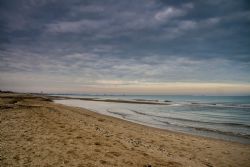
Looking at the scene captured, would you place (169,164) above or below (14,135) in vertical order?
below

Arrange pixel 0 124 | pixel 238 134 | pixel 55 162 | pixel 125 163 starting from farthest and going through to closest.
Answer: pixel 238 134, pixel 0 124, pixel 125 163, pixel 55 162

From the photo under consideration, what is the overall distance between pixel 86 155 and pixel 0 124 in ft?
24.3

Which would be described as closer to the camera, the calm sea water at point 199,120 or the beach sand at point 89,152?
the beach sand at point 89,152

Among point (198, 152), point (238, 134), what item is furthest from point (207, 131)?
point (198, 152)

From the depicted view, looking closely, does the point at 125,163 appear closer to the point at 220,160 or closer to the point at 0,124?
the point at 220,160

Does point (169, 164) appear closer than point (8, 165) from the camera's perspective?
No

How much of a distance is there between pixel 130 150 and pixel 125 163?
5.90 feet

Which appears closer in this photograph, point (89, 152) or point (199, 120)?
point (89, 152)

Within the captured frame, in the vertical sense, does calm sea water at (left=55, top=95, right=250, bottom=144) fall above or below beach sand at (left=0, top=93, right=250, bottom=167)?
below

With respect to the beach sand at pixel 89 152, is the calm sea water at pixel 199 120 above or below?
below

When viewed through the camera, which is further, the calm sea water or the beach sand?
the calm sea water

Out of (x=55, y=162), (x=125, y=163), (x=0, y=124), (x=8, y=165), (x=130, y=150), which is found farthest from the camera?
(x=0, y=124)

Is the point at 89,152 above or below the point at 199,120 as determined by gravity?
above

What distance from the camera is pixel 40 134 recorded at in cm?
1039
